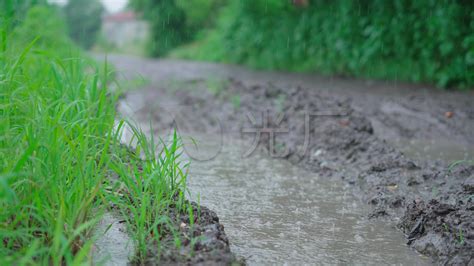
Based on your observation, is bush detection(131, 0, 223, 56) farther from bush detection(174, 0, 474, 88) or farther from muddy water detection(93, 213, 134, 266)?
muddy water detection(93, 213, 134, 266)

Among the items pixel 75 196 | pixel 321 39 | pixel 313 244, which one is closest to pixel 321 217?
pixel 313 244

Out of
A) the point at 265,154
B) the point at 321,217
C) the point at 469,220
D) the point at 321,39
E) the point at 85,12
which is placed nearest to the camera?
the point at 469,220

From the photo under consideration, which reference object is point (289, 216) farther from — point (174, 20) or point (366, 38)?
point (174, 20)

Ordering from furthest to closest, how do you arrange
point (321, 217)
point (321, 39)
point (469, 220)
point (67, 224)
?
point (321, 39) → point (321, 217) → point (469, 220) → point (67, 224)

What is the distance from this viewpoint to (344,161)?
194 inches

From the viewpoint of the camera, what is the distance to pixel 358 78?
10117 millimetres

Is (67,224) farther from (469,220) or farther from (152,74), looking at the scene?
(152,74)

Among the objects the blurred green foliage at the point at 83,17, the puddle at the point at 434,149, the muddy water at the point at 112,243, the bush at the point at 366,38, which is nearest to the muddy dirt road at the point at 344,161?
the puddle at the point at 434,149

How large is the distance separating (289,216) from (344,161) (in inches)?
61.3

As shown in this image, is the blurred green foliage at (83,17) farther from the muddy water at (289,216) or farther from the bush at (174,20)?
the muddy water at (289,216)

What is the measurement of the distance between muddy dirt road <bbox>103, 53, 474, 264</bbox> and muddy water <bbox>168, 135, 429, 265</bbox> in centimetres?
1

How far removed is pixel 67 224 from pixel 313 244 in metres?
1.51

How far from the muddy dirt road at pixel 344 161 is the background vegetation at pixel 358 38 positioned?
1.89ft

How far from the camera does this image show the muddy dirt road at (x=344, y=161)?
3.09 metres
